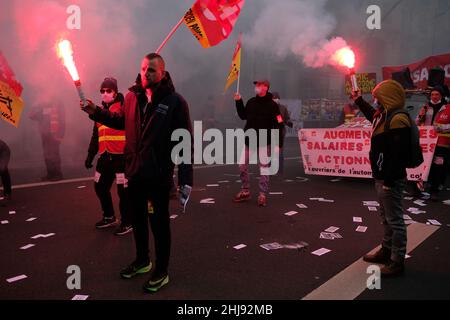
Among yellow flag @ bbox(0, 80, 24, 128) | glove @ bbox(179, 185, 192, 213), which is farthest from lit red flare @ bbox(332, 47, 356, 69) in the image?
yellow flag @ bbox(0, 80, 24, 128)

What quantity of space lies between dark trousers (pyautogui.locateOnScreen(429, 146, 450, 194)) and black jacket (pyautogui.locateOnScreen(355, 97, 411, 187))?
3.72 m

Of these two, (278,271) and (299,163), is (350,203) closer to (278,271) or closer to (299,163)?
(278,271)

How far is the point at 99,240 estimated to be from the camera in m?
4.56

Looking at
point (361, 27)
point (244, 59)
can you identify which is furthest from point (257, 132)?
point (361, 27)

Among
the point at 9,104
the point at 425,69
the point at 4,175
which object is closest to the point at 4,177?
the point at 4,175

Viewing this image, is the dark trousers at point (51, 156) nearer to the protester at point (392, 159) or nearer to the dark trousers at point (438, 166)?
the protester at point (392, 159)

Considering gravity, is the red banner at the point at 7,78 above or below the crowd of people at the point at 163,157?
above

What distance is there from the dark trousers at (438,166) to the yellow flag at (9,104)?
21.5 feet

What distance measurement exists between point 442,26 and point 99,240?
2790cm

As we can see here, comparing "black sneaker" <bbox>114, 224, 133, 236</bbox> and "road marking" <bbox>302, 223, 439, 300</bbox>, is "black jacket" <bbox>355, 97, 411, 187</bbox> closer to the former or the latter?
"road marking" <bbox>302, 223, 439, 300</bbox>

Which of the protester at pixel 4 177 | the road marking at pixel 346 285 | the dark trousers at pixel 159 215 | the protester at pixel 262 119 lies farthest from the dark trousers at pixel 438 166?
the protester at pixel 4 177

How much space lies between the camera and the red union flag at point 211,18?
19.2 ft

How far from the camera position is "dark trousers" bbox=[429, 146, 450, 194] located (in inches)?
264

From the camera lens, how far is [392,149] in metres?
3.48
